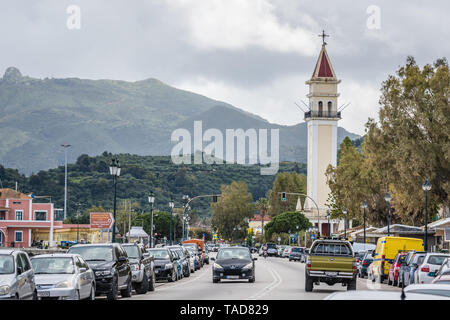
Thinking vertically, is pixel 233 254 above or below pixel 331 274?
above

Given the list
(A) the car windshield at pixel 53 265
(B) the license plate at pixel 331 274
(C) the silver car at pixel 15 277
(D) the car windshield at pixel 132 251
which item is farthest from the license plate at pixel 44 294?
(B) the license plate at pixel 331 274

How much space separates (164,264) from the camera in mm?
37562

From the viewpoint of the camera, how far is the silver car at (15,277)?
17328 millimetres

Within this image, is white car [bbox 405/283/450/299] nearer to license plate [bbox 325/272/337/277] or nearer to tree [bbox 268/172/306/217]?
license plate [bbox 325/272/337/277]

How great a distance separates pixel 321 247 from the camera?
30.3 metres

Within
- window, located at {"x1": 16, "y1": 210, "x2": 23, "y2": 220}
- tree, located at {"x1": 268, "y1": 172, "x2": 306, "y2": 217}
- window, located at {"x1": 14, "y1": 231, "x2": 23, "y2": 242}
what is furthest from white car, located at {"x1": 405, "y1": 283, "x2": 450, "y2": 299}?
tree, located at {"x1": 268, "y1": 172, "x2": 306, "y2": 217}

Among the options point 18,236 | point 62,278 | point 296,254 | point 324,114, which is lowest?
point 296,254

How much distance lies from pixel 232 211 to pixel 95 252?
151145 millimetres

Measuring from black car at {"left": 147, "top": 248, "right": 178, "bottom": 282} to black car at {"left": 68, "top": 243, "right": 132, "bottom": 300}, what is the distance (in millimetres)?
10116

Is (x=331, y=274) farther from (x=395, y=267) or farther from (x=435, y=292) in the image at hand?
(x=435, y=292)

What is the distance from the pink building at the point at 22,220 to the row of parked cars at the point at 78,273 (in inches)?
3678

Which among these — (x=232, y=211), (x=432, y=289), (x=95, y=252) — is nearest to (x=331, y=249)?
(x=95, y=252)
